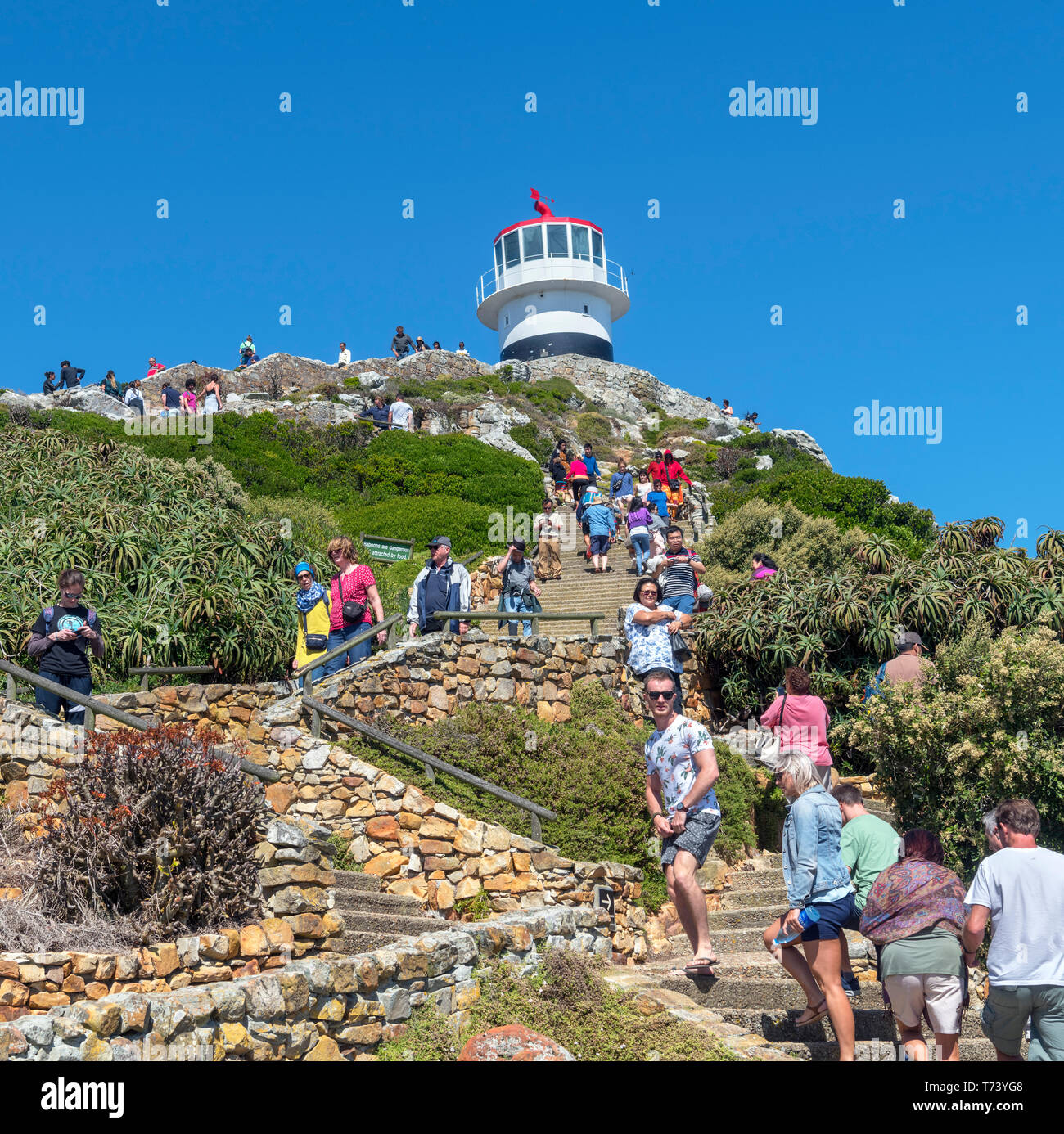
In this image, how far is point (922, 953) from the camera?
493 cm

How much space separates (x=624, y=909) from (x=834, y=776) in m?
3.53

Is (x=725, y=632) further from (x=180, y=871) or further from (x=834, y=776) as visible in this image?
(x=180, y=871)

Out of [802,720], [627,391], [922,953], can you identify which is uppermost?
[627,391]

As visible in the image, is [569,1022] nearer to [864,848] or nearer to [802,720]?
[864,848]

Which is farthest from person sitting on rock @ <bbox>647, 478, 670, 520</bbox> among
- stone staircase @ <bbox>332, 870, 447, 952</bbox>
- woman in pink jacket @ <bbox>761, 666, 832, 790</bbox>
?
stone staircase @ <bbox>332, 870, 447, 952</bbox>

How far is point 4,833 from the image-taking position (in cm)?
676

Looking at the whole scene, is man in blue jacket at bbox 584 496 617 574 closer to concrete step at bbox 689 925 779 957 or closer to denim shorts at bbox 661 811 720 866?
concrete step at bbox 689 925 779 957

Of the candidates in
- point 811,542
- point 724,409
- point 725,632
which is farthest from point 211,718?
point 724,409

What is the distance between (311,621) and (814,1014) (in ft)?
21.9

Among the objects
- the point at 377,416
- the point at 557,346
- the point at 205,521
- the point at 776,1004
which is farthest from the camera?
the point at 557,346

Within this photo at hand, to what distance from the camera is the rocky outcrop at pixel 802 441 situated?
133 ft

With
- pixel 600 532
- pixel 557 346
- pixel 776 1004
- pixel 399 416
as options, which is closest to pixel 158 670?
pixel 776 1004

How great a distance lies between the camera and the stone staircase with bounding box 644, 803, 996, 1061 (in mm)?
5559

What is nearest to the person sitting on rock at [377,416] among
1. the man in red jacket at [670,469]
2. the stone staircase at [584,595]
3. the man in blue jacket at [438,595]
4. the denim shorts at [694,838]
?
the man in red jacket at [670,469]
